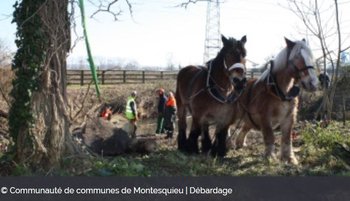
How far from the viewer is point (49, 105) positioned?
238 inches

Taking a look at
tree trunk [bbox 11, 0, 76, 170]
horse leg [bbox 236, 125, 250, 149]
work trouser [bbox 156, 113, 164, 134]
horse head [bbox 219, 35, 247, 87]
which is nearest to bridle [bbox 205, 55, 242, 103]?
horse head [bbox 219, 35, 247, 87]

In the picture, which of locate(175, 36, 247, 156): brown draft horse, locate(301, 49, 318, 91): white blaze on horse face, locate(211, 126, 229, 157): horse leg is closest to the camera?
locate(301, 49, 318, 91): white blaze on horse face

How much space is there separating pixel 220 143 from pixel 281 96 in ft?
4.35

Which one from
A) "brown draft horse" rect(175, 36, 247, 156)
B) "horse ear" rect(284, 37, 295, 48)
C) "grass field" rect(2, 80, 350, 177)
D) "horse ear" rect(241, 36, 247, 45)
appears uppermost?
"horse ear" rect(241, 36, 247, 45)

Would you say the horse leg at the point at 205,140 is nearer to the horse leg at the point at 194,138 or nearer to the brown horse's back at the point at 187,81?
the horse leg at the point at 194,138

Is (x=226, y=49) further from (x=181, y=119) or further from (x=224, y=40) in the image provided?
(x=181, y=119)

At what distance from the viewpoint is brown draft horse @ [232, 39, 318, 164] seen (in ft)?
24.3

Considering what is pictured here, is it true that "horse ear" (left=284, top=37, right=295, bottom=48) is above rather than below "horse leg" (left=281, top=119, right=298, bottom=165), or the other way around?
above

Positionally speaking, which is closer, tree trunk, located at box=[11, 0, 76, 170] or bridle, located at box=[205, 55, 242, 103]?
tree trunk, located at box=[11, 0, 76, 170]

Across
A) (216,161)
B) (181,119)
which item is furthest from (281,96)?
(181,119)

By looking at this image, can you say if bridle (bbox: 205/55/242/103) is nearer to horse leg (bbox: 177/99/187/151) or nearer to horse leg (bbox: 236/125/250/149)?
horse leg (bbox: 177/99/187/151)

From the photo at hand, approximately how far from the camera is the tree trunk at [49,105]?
591 centimetres

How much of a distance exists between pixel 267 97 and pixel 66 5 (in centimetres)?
348

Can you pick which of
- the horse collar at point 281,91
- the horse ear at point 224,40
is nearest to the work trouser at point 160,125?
the horse ear at point 224,40
